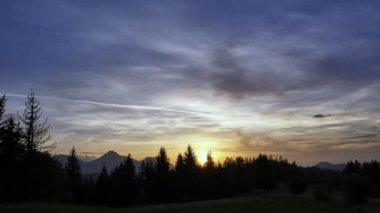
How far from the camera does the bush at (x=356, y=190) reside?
5875cm

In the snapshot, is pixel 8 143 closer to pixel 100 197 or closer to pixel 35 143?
pixel 35 143

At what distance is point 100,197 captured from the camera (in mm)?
91500

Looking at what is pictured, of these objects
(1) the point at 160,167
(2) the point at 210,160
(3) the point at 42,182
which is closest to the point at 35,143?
(3) the point at 42,182

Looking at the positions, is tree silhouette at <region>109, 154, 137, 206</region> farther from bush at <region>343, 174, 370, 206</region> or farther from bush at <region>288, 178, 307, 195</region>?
bush at <region>343, 174, 370, 206</region>

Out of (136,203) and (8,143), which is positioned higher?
(8,143)

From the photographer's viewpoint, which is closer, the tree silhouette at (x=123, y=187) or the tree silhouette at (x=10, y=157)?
the tree silhouette at (x=10, y=157)

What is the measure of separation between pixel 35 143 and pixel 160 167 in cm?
4524

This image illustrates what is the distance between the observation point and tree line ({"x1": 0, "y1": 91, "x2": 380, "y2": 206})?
51906 mm

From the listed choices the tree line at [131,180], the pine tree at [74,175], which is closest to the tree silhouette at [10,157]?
the tree line at [131,180]

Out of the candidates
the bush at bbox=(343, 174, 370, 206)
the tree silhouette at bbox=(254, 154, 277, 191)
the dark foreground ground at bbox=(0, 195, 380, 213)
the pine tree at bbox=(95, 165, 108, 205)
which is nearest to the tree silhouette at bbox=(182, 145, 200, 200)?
the pine tree at bbox=(95, 165, 108, 205)

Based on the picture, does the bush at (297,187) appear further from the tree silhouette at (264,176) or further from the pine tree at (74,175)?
the pine tree at (74,175)

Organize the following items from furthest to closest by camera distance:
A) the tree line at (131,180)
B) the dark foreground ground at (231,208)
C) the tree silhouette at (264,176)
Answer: the tree silhouette at (264,176)
the tree line at (131,180)
the dark foreground ground at (231,208)

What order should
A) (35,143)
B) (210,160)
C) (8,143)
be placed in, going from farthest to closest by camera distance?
(210,160) → (8,143) → (35,143)

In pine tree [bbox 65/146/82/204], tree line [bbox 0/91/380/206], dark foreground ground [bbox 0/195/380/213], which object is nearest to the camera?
dark foreground ground [bbox 0/195/380/213]
